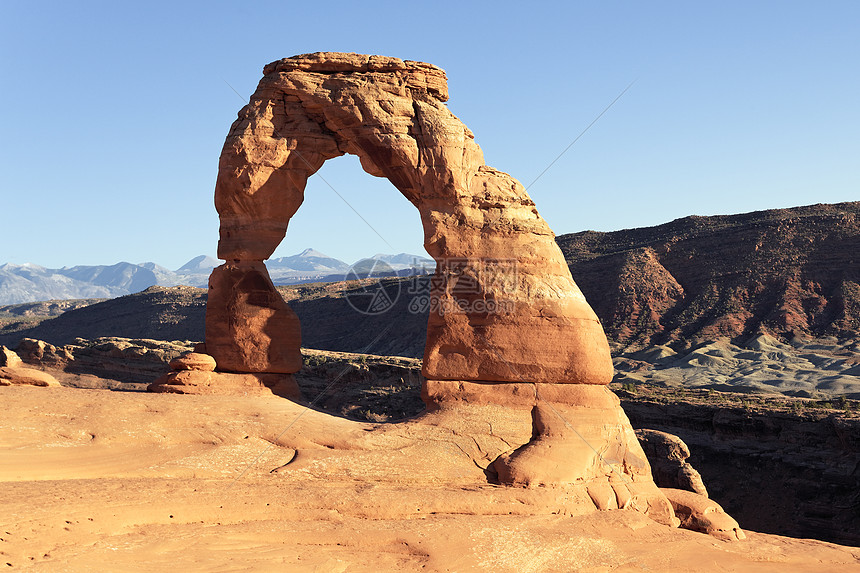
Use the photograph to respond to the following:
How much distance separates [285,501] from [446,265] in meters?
5.74

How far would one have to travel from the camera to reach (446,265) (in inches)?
581

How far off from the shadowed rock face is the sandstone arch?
0.02m

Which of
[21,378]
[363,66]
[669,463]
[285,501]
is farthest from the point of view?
[669,463]

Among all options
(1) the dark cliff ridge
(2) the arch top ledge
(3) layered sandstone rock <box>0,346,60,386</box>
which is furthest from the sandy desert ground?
(1) the dark cliff ridge

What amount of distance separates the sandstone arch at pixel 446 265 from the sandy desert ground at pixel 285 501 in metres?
0.81

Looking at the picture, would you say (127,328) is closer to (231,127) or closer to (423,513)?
(231,127)

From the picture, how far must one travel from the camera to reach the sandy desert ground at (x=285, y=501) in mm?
9094

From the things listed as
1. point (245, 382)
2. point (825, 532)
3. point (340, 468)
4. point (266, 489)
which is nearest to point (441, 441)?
point (340, 468)

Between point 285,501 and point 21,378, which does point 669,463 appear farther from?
point 21,378

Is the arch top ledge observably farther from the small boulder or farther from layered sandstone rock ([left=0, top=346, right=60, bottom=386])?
the small boulder

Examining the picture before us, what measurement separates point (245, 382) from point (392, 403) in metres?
12.9

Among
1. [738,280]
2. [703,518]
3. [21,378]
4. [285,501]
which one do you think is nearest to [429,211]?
[285,501]

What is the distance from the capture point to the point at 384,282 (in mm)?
76000

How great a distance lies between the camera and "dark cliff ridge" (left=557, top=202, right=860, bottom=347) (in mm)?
52062
